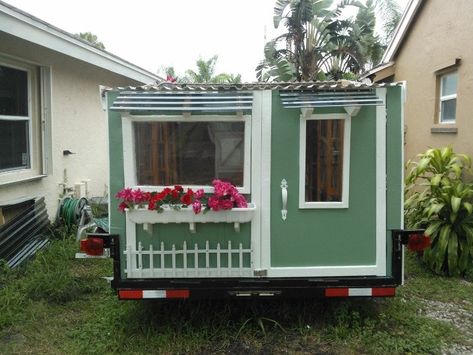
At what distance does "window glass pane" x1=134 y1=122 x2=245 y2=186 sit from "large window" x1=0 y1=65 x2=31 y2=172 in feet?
9.78

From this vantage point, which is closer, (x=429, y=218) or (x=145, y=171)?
(x=145, y=171)

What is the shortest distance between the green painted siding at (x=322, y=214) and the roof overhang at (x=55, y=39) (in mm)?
3168

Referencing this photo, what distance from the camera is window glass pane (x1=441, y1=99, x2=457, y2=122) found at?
24.0 ft

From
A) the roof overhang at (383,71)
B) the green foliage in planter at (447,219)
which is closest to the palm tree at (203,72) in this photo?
the roof overhang at (383,71)

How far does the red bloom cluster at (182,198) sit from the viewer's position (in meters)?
3.28

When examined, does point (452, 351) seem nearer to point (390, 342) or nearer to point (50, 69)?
point (390, 342)

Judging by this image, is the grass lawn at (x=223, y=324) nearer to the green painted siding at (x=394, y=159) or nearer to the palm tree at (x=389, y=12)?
the green painted siding at (x=394, y=159)

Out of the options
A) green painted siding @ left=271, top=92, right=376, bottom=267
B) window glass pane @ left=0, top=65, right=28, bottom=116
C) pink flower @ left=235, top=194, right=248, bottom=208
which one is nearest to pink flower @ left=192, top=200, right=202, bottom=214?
pink flower @ left=235, top=194, right=248, bottom=208

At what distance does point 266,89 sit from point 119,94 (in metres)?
1.04

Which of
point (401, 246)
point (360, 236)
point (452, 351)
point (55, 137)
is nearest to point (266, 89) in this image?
point (360, 236)

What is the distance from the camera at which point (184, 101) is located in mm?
3305

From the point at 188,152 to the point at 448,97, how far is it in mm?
5515

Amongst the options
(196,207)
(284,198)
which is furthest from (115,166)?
(284,198)

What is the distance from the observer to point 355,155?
345cm
